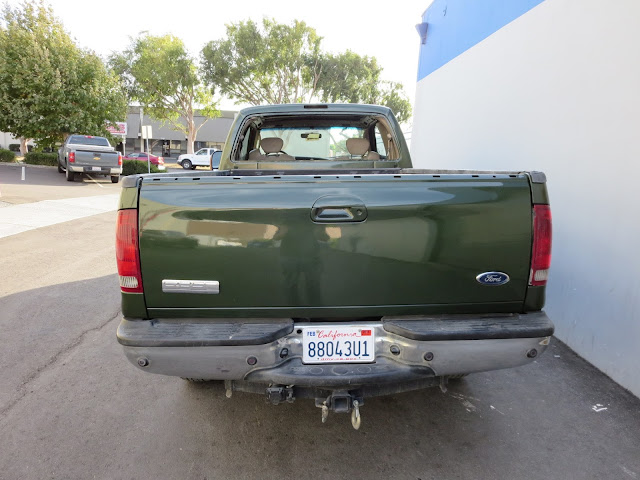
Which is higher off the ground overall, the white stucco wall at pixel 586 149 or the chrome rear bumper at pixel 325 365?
the white stucco wall at pixel 586 149

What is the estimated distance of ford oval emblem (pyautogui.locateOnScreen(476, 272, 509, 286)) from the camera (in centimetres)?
212

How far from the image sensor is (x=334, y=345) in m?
2.10

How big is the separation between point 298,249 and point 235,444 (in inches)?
53.0

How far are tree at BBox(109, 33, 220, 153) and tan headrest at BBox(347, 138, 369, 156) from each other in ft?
98.1

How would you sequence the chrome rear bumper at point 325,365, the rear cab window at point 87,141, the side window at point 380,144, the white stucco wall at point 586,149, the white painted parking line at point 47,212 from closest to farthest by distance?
1. the chrome rear bumper at point 325,365
2. the white stucco wall at point 586,149
3. the side window at point 380,144
4. the white painted parking line at point 47,212
5. the rear cab window at point 87,141

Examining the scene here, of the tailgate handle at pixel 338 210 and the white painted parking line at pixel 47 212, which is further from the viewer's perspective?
the white painted parking line at pixel 47 212

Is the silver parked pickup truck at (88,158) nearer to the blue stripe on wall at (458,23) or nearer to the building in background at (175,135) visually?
the blue stripe on wall at (458,23)

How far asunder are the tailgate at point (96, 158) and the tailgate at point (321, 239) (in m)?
17.0

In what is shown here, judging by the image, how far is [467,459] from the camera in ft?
7.92

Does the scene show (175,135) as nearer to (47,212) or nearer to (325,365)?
(47,212)

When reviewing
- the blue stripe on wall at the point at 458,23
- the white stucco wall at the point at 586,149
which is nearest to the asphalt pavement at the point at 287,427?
the white stucco wall at the point at 586,149

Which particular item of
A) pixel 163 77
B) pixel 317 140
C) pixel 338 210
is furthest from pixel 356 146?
pixel 163 77

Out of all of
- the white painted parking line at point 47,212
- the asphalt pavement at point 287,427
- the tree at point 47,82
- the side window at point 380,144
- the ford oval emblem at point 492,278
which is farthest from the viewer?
the tree at point 47,82

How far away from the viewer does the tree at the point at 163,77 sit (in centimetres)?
2975
